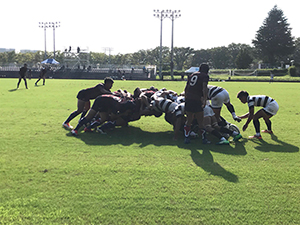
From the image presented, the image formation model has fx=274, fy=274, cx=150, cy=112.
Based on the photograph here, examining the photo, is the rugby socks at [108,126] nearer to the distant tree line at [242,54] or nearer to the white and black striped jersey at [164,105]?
the white and black striped jersey at [164,105]

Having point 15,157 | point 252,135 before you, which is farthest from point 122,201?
point 252,135

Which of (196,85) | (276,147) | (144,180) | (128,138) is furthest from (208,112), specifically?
(144,180)

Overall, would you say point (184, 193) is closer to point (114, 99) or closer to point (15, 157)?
point (15, 157)

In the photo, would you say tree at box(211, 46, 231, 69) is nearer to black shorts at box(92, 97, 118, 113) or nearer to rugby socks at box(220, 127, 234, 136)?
rugby socks at box(220, 127, 234, 136)

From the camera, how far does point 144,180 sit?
4.34 metres

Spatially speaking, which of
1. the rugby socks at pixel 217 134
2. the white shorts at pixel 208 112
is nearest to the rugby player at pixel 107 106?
the white shorts at pixel 208 112

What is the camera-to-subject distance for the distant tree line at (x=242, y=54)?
8094cm

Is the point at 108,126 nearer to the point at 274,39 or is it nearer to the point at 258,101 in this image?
the point at 258,101

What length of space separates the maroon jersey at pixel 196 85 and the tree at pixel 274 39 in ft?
278

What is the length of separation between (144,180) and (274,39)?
8808 cm

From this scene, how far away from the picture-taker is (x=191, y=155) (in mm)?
5719

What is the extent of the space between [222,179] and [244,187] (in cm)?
39

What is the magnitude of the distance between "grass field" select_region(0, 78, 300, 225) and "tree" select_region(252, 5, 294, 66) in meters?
83.4

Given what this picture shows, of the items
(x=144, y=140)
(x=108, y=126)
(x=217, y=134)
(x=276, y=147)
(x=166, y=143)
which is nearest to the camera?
(x=276, y=147)
